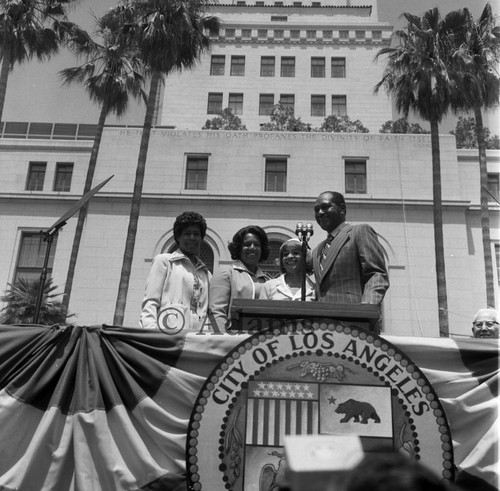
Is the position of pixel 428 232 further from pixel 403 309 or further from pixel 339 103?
pixel 339 103

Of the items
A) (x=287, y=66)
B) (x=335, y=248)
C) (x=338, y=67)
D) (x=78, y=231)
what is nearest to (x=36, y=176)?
(x=78, y=231)

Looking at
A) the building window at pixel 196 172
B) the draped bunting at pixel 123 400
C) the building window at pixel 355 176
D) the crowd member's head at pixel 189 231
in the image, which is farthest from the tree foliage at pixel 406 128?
the draped bunting at pixel 123 400

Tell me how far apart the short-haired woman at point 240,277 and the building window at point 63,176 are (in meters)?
24.1

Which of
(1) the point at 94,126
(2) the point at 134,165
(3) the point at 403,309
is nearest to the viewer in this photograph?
(3) the point at 403,309

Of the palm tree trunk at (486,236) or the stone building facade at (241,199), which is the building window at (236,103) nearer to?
the stone building facade at (241,199)

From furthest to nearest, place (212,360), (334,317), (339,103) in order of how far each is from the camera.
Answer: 1. (339,103)
2. (212,360)
3. (334,317)

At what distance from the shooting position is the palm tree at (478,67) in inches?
784

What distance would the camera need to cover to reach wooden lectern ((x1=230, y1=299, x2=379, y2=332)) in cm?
294

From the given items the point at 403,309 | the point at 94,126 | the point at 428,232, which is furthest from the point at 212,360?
the point at 94,126

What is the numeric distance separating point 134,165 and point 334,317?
81.0 feet

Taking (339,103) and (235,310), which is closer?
(235,310)

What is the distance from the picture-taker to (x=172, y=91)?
46.7m

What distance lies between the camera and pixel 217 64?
47.0m

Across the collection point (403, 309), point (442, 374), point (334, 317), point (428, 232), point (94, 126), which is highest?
point (94, 126)
